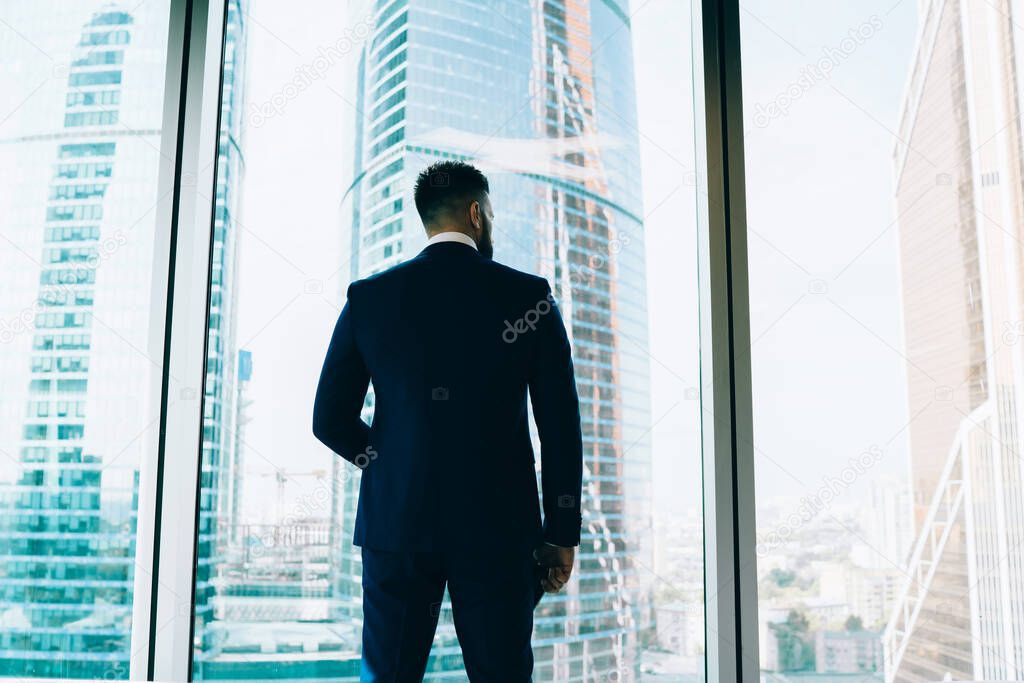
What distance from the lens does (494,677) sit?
1.20m

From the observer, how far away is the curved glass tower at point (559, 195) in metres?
1.72

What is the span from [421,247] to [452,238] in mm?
451

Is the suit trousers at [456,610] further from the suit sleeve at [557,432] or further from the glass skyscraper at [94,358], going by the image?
the glass skyscraper at [94,358]

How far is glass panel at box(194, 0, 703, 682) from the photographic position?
1.71 meters

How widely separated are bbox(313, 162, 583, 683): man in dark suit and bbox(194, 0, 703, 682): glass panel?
0.46 metres

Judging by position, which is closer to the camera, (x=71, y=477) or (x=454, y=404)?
(x=454, y=404)

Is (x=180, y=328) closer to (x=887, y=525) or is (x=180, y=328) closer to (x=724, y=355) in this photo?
(x=724, y=355)

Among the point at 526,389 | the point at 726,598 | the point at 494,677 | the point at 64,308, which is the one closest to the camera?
the point at 494,677

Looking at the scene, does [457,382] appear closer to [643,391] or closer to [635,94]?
[643,391]

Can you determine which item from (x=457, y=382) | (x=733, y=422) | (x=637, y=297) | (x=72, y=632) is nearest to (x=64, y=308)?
(x=72, y=632)

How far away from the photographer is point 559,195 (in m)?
1.83

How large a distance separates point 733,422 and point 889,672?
Result: 661mm

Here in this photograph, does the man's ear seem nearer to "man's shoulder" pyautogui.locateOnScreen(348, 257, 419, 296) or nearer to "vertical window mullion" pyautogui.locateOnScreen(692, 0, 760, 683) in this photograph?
"man's shoulder" pyautogui.locateOnScreen(348, 257, 419, 296)

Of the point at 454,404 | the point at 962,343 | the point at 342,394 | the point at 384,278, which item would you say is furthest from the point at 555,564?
the point at 962,343
